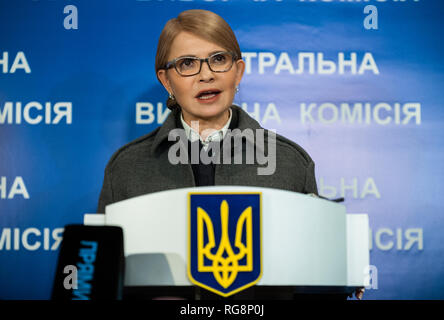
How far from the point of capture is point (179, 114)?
1.59m

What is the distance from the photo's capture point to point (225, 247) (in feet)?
2.58

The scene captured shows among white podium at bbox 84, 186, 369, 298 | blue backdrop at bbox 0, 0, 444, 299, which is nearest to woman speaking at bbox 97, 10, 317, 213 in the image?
blue backdrop at bbox 0, 0, 444, 299

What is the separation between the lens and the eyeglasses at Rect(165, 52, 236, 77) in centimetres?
142

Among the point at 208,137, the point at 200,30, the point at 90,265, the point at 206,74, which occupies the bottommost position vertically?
the point at 90,265

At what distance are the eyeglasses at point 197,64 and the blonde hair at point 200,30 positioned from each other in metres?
0.03

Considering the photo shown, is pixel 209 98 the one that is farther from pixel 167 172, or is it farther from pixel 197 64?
pixel 167 172

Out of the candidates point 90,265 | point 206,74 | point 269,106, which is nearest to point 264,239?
point 90,265

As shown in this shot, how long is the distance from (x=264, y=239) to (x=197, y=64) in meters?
0.74

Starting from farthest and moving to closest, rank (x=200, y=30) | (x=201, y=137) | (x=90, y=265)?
(x=201, y=137)
(x=200, y=30)
(x=90, y=265)

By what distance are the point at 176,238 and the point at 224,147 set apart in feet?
2.26

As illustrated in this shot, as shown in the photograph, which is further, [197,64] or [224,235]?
[197,64]

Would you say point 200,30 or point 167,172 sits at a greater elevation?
point 200,30

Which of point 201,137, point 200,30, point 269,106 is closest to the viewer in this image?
point 200,30

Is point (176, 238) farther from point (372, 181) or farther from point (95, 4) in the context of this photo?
point (95, 4)
